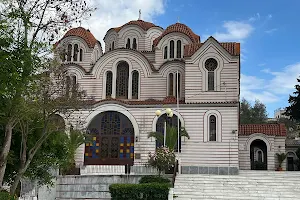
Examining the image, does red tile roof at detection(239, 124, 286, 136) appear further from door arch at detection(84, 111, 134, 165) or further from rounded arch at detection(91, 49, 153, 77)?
door arch at detection(84, 111, 134, 165)

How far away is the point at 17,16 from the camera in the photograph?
37.8 ft

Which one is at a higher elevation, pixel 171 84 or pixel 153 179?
pixel 171 84

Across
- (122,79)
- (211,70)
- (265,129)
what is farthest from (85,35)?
(265,129)

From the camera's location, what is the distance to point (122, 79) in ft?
101

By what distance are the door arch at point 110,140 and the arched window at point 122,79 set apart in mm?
2662

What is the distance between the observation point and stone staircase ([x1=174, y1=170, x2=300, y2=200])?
19703mm

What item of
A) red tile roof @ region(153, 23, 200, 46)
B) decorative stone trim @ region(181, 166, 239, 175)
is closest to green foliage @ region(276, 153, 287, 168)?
decorative stone trim @ region(181, 166, 239, 175)

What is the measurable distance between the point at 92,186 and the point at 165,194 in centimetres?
509

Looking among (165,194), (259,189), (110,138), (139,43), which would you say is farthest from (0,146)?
(139,43)

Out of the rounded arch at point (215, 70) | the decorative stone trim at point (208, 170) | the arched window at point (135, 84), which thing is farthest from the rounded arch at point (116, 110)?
the rounded arch at point (215, 70)

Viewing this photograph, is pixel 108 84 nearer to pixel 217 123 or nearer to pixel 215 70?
pixel 215 70

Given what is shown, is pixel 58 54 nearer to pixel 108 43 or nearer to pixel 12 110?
pixel 12 110

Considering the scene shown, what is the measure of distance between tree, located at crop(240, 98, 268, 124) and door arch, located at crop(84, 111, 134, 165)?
3316 centimetres

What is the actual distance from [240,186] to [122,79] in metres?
12.9
